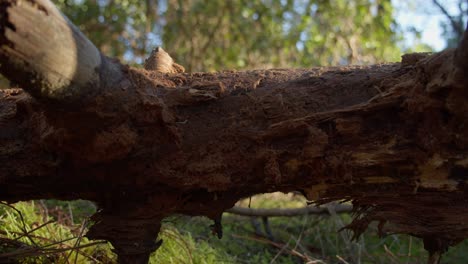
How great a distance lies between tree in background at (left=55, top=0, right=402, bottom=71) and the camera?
21.9 feet

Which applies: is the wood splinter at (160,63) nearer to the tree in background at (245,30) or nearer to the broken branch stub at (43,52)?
the broken branch stub at (43,52)

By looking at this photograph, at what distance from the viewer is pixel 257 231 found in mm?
3807

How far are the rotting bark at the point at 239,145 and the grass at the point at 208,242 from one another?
36 centimetres

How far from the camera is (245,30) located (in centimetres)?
695

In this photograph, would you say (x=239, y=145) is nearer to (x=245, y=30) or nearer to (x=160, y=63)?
(x=160, y=63)

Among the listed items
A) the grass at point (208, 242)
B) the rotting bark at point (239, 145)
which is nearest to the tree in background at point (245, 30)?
the grass at point (208, 242)

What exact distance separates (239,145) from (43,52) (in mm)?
659

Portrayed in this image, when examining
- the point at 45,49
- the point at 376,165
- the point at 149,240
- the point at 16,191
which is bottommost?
the point at 149,240

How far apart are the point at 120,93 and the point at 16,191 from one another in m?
0.56

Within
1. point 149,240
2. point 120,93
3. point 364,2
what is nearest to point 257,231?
point 149,240

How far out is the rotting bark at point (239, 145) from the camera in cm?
143

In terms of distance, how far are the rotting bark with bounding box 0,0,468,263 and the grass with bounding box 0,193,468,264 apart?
1.17ft

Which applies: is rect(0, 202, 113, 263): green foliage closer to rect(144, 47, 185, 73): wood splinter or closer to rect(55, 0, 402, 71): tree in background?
rect(144, 47, 185, 73): wood splinter

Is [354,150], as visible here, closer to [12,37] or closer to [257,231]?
[12,37]
